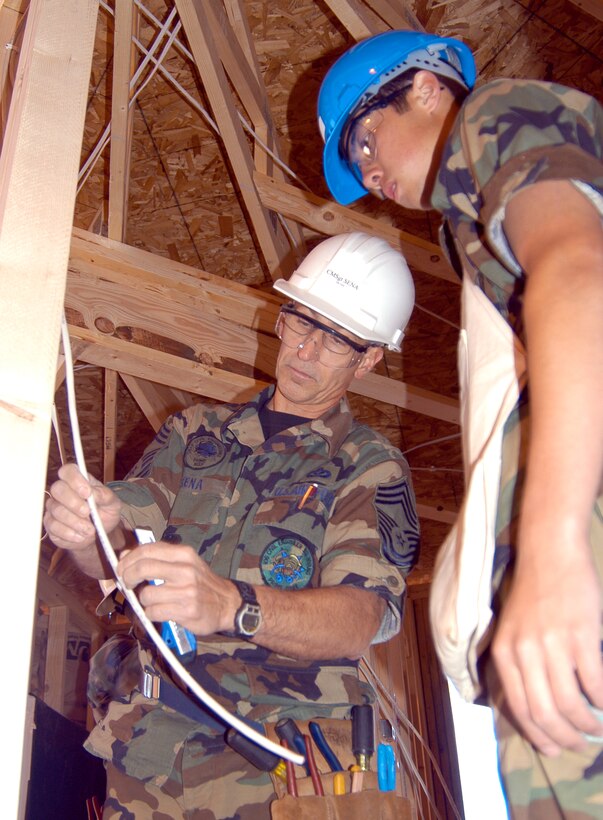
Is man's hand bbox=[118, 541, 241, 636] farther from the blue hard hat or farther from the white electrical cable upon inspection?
the blue hard hat

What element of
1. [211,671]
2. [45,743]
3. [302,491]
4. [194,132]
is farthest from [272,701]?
[194,132]

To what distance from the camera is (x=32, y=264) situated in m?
1.11

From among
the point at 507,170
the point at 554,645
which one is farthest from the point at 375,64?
the point at 554,645

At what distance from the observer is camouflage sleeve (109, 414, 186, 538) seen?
202cm

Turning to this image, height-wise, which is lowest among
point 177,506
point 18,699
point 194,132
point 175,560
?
point 18,699

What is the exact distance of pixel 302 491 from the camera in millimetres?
2020

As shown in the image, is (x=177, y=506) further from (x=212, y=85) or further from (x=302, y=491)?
(x=212, y=85)

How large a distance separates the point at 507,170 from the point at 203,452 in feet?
4.26

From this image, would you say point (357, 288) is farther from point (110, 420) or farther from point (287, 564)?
point (110, 420)

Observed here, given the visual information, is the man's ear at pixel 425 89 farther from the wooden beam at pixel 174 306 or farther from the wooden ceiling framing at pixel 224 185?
the wooden beam at pixel 174 306

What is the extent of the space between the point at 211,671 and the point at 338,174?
4.22 feet

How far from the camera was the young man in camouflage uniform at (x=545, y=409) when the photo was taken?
2.58ft

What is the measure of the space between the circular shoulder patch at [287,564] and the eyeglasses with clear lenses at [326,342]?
0.58 m

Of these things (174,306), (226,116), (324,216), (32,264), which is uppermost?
(226,116)
